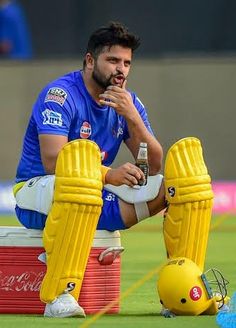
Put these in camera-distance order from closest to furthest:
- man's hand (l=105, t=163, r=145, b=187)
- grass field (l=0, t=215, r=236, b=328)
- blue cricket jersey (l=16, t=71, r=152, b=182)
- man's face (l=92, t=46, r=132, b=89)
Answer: grass field (l=0, t=215, r=236, b=328), man's hand (l=105, t=163, r=145, b=187), blue cricket jersey (l=16, t=71, r=152, b=182), man's face (l=92, t=46, r=132, b=89)

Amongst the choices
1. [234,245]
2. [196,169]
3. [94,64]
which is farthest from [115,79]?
[234,245]

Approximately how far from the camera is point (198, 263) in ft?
22.8

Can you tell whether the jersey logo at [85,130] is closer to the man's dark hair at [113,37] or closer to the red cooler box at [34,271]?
the man's dark hair at [113,37]

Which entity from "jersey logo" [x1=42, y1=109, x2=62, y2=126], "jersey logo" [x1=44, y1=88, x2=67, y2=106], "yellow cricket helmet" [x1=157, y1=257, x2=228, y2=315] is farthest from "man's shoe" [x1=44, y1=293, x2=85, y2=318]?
"jersey logo" [x1=44, y1=88, x2=67, y2=106]

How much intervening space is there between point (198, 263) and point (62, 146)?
86 cm

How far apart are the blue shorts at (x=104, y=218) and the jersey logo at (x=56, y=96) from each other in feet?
1.75

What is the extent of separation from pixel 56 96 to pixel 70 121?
0.48 ft

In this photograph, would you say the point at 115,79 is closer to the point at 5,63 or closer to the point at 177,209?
the point at 177,209

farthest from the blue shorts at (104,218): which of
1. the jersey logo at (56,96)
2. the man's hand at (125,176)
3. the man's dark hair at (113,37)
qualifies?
the man's dark hair at (113,37)

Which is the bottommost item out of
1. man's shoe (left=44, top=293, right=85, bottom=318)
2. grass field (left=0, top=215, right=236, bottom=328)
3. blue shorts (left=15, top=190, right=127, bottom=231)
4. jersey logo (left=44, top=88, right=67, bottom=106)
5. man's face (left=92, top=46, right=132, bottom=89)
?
grass field (left=0, top=215, right=236, bottom=328)

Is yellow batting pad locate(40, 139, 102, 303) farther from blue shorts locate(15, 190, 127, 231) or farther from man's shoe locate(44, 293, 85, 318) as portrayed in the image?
blue shorts locate(15, 190, 127, 231)

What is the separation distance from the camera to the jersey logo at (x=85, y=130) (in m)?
7.09

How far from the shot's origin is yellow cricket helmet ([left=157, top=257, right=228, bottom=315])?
22.0 feet

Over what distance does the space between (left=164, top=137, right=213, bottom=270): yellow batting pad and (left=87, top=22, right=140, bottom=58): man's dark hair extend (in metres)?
0.56
